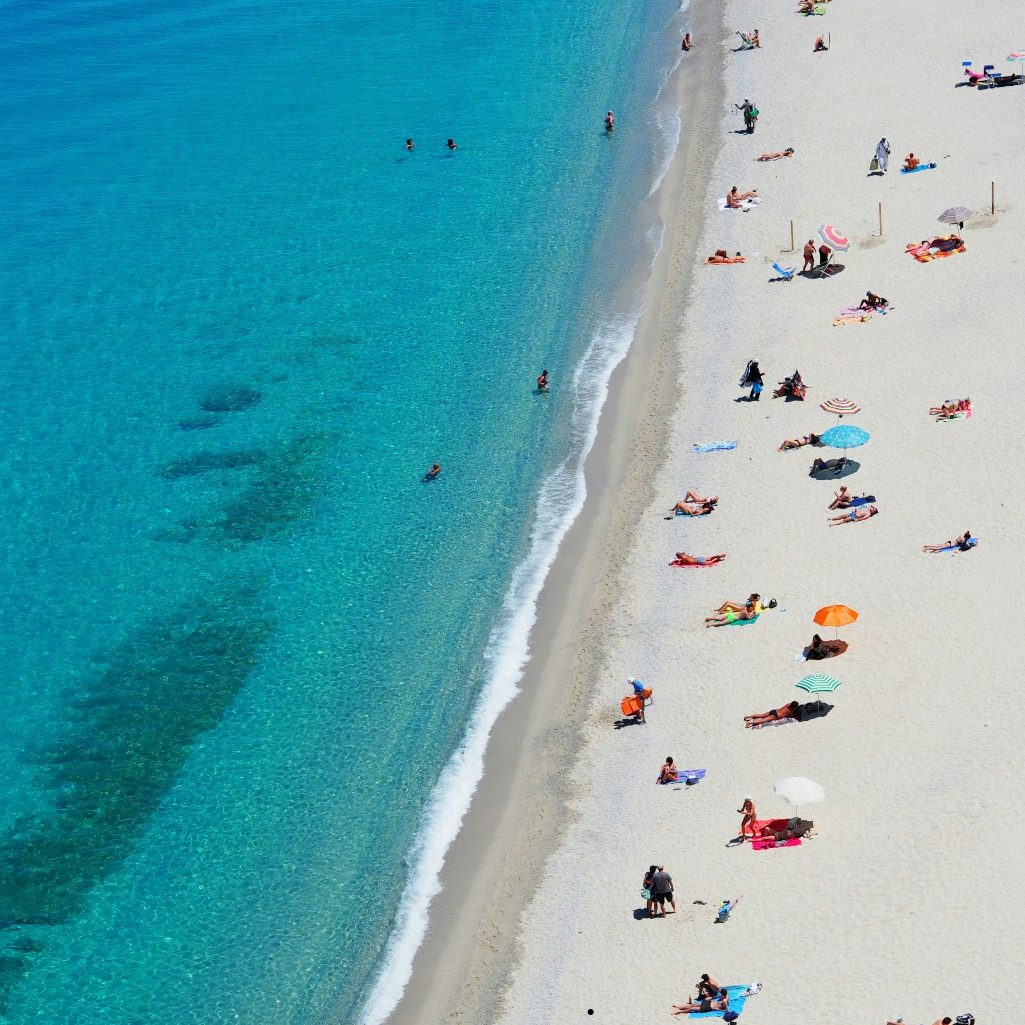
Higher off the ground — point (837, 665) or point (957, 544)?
point (957, 544)

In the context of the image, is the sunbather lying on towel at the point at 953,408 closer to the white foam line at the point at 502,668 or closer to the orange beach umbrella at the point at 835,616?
the orange beach umbrella at the point at 835,616

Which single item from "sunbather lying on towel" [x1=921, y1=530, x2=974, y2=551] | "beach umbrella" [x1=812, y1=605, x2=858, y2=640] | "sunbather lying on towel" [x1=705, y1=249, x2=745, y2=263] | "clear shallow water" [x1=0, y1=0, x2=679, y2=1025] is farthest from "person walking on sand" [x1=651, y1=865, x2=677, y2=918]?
"sunbather lying on towel" [x1=705, y1=249, x2=745, y2=263]

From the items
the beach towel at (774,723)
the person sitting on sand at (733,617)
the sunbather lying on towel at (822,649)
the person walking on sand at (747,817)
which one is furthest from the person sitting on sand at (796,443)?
the person walking on sand at (747,817)

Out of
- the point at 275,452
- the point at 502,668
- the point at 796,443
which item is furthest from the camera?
the point at 275,452

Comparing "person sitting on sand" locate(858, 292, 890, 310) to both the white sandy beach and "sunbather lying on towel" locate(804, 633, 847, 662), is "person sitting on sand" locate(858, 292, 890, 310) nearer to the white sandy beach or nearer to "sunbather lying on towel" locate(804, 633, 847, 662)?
the white sandy beach

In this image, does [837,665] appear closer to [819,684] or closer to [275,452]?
[819,684]

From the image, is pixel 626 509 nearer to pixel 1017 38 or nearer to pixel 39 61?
pixel 1017 38

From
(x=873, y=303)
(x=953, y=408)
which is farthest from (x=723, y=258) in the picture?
(x=953, y=408)
